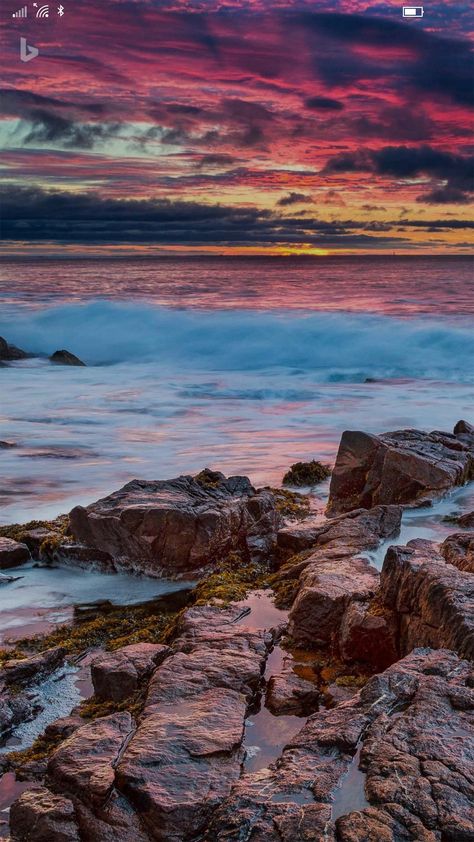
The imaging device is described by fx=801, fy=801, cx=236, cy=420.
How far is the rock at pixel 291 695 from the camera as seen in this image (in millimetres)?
4801

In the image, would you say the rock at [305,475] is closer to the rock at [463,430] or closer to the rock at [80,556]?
the rock at [463,430]

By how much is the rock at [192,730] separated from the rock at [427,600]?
94 cm

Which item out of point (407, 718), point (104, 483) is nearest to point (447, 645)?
→ point (407, 718)

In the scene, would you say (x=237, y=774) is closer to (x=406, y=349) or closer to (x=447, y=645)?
(x=447, y=645)

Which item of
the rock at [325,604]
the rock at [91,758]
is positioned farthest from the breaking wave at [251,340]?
the rock at [91,758]

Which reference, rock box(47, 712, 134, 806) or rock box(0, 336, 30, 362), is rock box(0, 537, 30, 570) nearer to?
rock box(47, 712, 134, 806)

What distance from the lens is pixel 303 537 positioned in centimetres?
777

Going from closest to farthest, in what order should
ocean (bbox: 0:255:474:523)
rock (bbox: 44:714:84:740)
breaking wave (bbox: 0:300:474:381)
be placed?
rock (bbox: 44:714:84:740)
ocean (bbox: 0:255:474:523)
breaking wave (bbox: 0:300:474:381)

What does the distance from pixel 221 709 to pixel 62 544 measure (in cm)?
392

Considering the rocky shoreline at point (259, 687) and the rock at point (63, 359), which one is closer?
the rocky shoreline at point (259, 687)

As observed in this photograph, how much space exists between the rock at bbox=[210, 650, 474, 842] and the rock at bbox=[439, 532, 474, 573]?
5.50 feet

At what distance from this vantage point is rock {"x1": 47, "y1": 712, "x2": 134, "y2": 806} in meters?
3.78

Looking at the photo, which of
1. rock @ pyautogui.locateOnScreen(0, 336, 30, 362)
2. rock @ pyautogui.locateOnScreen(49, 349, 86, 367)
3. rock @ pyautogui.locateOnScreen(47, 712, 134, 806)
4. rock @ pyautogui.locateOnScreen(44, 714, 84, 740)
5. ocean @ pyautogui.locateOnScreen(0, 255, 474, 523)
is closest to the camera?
rock @ pyautogui.locateOnScreen(47, 712, 134, 806)

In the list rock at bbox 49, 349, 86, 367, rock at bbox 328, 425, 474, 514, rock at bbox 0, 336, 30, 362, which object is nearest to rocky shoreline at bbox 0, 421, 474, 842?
rock at bbox 328, 425, 474, 514
